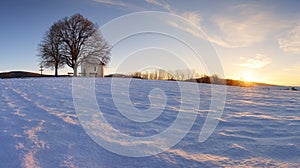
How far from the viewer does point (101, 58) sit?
34844 mm

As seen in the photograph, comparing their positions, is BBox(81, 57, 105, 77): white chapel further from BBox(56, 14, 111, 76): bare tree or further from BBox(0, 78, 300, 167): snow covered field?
BBox(0, 78, 300, 167): snow covered field

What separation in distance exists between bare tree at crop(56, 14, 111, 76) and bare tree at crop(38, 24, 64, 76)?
851 mm

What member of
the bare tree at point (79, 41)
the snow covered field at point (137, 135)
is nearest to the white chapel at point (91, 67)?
the bare tree at point (79, 41)

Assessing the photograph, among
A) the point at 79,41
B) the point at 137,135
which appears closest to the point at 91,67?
the point at 79,41

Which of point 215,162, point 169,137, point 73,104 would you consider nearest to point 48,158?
point 169,137

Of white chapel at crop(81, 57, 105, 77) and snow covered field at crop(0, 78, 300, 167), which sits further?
white chapel at crop(81, 57, 105, 77)

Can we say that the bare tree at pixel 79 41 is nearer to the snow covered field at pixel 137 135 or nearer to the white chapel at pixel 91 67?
the white chapel at pixel 91 67

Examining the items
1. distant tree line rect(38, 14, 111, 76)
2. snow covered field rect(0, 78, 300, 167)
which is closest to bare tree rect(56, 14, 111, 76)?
distant tree line rect(38, 14, 111, 76)

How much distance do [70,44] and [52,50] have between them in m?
3.41

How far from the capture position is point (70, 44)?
33.8m

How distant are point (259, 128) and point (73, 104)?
6.10 m

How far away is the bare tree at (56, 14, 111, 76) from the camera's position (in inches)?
1330

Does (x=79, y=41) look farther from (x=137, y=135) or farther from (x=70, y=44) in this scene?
(x=137, y=135)

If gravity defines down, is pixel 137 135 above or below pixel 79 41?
below
